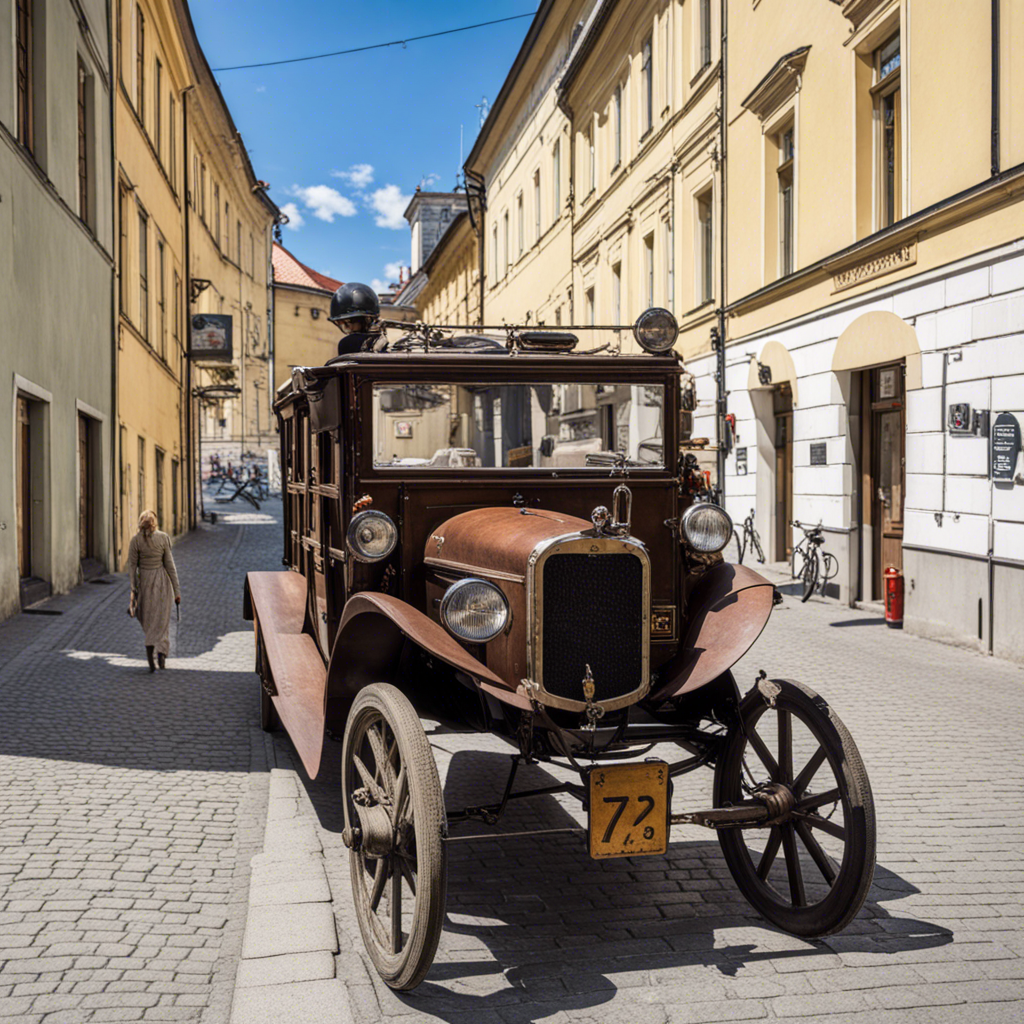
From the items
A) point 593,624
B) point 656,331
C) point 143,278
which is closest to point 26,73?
point 143,278

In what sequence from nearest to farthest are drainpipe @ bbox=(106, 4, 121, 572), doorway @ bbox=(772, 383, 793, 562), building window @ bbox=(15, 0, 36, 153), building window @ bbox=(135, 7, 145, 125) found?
building window @ bbox=(15, 0, 36, 153) < doorway @ bbox=(772, 383, 793, 562) < drainpipe @ bbox=(106, 4, 121, 572) < building window @ bbox=(135, 7, 145, 125)

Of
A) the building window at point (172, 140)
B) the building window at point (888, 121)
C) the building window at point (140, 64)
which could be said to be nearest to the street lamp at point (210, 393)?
the building window at point (172, 140)

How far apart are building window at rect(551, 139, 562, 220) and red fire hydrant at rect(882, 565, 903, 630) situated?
19.3 meters

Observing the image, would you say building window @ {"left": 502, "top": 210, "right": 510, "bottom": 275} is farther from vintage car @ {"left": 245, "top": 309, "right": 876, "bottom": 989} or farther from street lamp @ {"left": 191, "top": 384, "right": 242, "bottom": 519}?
vintage car @ {"left": 245, "top": 309, "right": 876, "bottom": 989}

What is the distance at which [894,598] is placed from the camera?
38.9 ft

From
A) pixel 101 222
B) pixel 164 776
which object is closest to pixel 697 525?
pixel 164 776

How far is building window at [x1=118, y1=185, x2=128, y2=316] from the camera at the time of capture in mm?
18297

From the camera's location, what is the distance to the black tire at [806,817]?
3.67 meters

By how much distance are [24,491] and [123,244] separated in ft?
22.8

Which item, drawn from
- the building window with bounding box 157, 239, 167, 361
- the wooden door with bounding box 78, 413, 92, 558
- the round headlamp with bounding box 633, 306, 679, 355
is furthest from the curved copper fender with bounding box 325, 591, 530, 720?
the building window with bounding box 157, 239, 167, 361

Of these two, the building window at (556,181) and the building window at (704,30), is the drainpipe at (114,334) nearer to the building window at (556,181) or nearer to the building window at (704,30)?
the building window at (704,30)

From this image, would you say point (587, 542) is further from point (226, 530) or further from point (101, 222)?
point (226, 530)

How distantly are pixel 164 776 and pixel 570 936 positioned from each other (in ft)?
9.83

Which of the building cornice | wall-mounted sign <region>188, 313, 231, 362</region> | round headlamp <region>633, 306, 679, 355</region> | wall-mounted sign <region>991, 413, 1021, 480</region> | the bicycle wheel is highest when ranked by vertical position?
the building cornice
